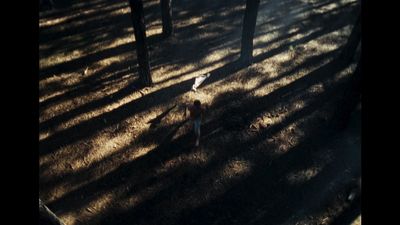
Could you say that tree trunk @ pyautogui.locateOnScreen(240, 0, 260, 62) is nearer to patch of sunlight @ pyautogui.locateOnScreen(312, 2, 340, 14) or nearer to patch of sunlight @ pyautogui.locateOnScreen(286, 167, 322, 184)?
patch of sunlight @ pyautogui.locateOnScreen(286, 167, 322, 184)

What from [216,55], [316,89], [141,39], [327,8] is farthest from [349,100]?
[327,8]

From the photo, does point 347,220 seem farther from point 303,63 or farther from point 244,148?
point 303,63

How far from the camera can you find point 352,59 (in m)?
15.7

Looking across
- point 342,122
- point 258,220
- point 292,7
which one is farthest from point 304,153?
point 292,7

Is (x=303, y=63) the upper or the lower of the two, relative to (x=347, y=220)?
upper

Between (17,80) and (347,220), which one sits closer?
(17,80)

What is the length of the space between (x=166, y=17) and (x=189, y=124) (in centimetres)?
626

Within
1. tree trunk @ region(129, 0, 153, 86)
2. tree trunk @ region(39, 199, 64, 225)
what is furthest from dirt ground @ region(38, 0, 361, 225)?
tree trunk @ region(39, 199, 64, 225)

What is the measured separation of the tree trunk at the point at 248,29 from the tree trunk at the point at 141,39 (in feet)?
15.2

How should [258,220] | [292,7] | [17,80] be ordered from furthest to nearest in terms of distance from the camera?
[292,7] < [258,220] < [17,80]

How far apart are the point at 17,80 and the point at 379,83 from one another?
1.42 m

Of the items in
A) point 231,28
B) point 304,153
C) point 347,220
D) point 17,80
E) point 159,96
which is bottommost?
point 347,220

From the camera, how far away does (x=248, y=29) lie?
14.9m

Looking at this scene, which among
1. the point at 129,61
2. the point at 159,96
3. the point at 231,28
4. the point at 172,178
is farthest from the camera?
the point at 231,28
